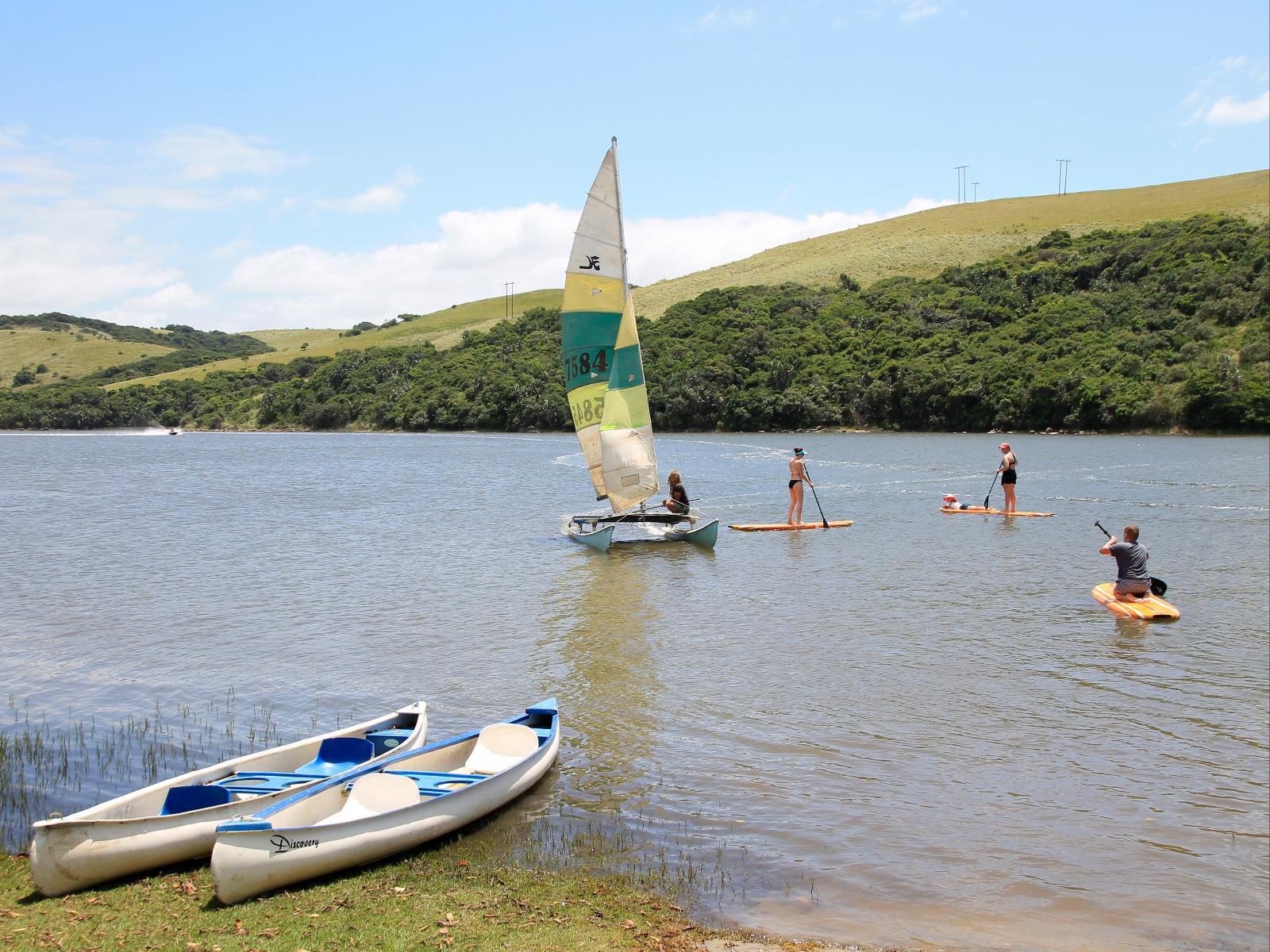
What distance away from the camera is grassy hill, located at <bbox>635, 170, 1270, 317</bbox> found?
124 m

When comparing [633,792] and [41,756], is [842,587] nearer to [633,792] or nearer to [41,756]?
[633,792]

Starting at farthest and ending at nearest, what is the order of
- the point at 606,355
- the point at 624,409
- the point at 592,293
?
1. the point at 624,409
2. the point at 606,355
3. the point at 592,293

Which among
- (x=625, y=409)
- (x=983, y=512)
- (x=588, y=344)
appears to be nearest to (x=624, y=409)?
(x=625, y=409)

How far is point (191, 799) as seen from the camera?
26.5 ft

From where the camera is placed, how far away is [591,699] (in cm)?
1294

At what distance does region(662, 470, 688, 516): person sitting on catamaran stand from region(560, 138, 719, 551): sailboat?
22cm

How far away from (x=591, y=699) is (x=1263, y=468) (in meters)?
48.9

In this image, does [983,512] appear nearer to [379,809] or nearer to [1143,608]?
[1143,608]

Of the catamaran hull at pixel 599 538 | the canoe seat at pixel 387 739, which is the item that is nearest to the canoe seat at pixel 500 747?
the canoe seat at pixel 387 739

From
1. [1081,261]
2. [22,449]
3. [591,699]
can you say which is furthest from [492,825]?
[1081,261]

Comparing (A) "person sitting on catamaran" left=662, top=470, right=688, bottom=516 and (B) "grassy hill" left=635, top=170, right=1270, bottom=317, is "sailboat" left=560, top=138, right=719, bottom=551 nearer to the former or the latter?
(A) "person sitting on catamaran" left=662, top=470, right=688, bottom=516

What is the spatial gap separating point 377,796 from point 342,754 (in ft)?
3.93

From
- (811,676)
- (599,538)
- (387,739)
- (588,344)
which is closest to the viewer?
(387,739)

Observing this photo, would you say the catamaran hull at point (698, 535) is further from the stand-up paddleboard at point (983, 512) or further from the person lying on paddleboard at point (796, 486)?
the stand-up paddleboard at point (983, 512)
